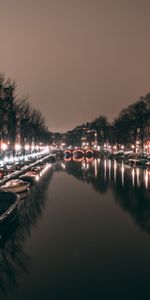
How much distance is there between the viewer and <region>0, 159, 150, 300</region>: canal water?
23.4m

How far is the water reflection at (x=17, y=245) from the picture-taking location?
984 inches

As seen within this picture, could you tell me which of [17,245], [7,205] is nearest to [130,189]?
[7,205]

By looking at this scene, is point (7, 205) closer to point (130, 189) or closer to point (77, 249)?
point (77, 249)

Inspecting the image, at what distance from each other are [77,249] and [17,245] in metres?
4.81

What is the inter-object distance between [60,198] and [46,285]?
33896 mm

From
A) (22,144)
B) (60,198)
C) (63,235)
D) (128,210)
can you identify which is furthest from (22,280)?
(22,144)

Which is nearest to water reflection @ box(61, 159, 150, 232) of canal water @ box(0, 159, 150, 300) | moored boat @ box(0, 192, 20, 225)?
canal water @ box(0, 159, 150, 300)

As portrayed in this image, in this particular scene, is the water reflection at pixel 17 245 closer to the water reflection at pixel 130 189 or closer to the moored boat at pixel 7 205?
the moored boat at pixel 7 205

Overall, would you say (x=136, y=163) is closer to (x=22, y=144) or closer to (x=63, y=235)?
(x=22, y=144)

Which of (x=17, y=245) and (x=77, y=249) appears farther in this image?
(x=17, y=245)

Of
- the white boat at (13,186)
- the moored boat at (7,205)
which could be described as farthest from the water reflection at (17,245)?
the white boat at (13,186)

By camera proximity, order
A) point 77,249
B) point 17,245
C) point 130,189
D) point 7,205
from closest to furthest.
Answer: point 77,249, point 17,245, point 7,205, point 130,189

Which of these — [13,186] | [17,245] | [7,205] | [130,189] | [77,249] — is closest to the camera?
[77,249]

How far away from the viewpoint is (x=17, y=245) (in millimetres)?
31734
